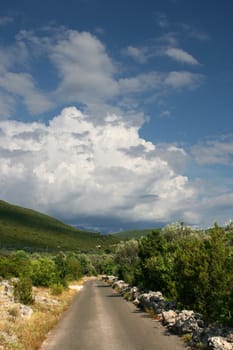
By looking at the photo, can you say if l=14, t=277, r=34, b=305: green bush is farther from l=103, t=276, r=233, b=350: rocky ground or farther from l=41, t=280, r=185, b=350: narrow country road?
l=103, t=276, r=233, b=350: rocky ground

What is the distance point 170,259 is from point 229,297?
2364 cm

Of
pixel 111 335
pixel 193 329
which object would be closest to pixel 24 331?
pixel 111 335

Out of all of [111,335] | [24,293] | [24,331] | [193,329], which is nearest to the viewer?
[193,329]

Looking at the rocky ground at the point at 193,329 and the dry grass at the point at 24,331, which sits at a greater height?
the rocky ground at the point at 193,329

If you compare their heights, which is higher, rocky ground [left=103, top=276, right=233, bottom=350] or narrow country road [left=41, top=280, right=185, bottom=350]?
rocky ground [left=103, top=276, right=233, bottom=350]

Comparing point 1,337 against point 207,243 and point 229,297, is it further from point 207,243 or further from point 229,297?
point 207,243

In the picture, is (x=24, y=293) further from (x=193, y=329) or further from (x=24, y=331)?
(x=193, y=329)

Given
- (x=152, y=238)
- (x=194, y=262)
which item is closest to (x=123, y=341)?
(x=194, y=262)

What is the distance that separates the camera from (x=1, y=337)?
18906 millimetres

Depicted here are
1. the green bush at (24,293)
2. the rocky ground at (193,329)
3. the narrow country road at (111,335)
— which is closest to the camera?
the rocky ground at (193,329)

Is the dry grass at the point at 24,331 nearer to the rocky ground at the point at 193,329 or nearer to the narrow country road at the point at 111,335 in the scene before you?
the narrow country road at the point at 111,335

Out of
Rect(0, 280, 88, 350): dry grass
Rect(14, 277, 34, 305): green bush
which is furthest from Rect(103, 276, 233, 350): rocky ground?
→ Rect(14, 277, 34, 305): green bush

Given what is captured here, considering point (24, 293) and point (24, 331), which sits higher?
point (24, 293)

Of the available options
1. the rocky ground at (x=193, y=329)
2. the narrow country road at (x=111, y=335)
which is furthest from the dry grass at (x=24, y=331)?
the rocky ground at (x=193, y=329)
